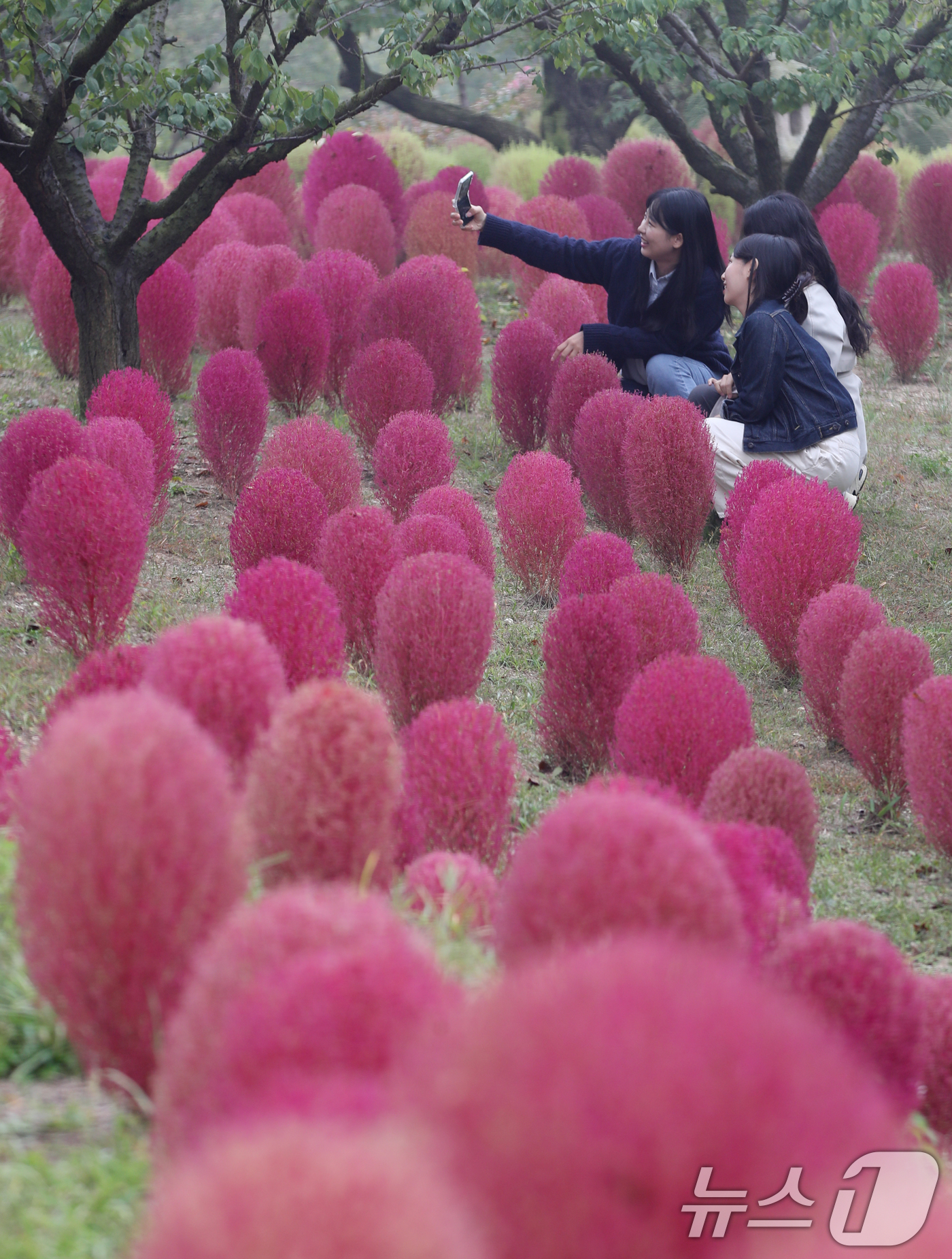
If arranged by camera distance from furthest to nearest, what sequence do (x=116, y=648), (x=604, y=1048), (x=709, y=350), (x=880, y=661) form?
(x=709, y=350)
(x=880, y=661)
(x=116, y=648)
(x=604, y=1048)

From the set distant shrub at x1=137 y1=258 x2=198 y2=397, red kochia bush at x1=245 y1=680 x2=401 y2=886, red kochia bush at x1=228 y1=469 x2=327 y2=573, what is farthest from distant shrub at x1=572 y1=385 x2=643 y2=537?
red kochia bush at x1=245 y1=680 x2=401 y2=886

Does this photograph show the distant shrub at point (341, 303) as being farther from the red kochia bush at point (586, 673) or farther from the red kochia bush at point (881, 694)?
the red kochia bush at point (881, 694)

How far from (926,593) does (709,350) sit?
1764 millimetres

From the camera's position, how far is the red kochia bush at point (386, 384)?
19.1ft

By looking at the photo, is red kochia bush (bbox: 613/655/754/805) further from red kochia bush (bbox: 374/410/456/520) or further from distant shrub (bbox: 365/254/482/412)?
distant shrub (bbox: 365/254/482/412)

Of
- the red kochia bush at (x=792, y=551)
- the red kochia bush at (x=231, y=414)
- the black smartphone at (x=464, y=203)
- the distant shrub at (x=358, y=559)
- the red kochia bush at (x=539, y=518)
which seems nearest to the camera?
the distant shrub at (x=358, y=559)

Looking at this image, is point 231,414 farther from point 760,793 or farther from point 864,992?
point 864,992

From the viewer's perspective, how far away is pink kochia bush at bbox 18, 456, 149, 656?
3348 mm

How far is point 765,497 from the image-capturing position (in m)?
4.27

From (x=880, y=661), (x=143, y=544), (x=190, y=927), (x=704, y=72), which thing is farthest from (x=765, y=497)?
(x=704, y=72)

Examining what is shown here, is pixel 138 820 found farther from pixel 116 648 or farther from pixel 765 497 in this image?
pixel 765 497

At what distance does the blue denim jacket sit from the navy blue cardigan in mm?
912

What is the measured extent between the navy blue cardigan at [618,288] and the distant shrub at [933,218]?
485 cm

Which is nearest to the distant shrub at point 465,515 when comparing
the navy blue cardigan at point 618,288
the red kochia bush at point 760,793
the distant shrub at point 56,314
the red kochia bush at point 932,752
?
the red kochia bush at point 932,752
